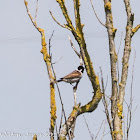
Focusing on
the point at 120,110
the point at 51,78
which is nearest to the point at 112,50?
the point at 120,110

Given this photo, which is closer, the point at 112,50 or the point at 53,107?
the point at 53,107

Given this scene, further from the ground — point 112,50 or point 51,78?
point 112,50

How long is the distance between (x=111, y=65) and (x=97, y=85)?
730 mm

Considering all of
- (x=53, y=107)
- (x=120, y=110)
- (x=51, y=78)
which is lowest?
(x=120, y=110)

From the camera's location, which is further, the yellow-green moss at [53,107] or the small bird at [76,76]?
the small bird at [76,76]

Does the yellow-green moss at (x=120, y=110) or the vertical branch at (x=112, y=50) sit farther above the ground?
the vertical branch at (x=112, y=50)

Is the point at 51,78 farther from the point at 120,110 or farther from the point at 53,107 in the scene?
Answer: the point at 120,110

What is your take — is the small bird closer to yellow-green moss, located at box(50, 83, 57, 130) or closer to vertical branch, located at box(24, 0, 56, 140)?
vertical branch, located at box(24, 0, 56, 140)

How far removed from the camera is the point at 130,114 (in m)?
10.7

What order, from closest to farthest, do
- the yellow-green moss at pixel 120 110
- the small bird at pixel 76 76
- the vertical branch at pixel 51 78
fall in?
the vertical branch at pixel 51 78
the yellow-green moss at pixel 120 110
the small bird at pixel 76 76

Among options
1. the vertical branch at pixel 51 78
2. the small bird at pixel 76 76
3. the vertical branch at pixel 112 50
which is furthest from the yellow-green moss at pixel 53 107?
the small bird at pixel 76 76

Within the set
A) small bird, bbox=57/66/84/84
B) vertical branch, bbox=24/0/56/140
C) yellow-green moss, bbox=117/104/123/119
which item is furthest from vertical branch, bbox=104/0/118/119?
vertical branch, bbox=24/0/56/140

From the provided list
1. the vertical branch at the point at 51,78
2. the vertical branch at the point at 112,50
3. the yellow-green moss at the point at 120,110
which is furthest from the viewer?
the yellow-green moss at the point at 120,110

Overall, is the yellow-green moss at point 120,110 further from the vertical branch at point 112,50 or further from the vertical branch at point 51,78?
the vertical branch at point 51,78
